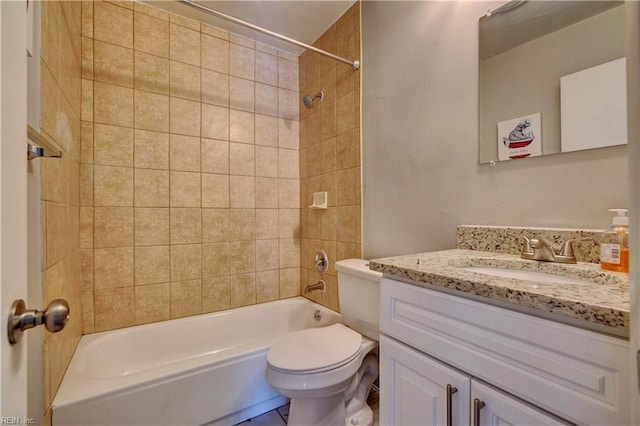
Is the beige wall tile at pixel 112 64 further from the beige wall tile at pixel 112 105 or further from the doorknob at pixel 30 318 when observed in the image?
A: the doorknob at pixel 30 318

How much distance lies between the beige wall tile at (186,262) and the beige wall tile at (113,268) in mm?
236

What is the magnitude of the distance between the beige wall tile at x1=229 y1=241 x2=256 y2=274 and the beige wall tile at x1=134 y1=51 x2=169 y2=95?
1133mm

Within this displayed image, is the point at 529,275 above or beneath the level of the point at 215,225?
beneath

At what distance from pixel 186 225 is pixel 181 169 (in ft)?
1.24

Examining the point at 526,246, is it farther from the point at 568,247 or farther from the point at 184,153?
the point at 184,153

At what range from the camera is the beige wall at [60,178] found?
38.4 inches

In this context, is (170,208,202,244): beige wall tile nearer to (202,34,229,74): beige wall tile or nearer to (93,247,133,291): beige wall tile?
(93,247,133,291): beige wall tile

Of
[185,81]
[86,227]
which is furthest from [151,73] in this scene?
[86,227]

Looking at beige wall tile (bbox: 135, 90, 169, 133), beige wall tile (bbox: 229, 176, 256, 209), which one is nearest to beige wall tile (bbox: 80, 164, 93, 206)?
beige wall tile (bbox: 135, 90, 169, 133)

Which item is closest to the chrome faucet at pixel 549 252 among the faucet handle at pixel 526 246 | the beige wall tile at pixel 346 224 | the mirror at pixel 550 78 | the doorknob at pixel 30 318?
the faucet handle at pixel 526 246

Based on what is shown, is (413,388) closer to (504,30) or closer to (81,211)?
(504,30)

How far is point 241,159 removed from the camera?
81.0 inches

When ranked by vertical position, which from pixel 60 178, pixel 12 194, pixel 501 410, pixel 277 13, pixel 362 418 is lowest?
pixel 362 418

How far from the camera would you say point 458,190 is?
126 centimetres
